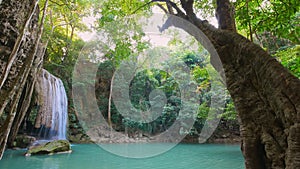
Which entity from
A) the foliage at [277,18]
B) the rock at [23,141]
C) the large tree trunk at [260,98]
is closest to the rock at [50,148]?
the rock at [23,141]

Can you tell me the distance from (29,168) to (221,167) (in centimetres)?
565

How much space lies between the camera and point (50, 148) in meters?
8.95

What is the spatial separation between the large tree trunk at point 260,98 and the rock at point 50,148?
8329mm

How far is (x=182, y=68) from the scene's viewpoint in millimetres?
18672

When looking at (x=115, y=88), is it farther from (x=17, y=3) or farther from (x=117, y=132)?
(x=17, y=3)

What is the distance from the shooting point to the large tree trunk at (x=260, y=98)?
155 cm

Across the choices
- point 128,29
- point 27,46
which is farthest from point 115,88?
point 27,46

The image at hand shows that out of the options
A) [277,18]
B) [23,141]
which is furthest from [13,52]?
[23,141]

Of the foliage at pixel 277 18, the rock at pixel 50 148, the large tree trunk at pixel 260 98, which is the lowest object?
the rock at pixel 50 148

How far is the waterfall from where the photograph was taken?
9.97m

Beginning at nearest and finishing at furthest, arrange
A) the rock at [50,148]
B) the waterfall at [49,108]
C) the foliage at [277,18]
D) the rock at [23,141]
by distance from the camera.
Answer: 1. the foliage at [277,18]
2. the rock at [50,148]
3. the waterfall at [49,108]
4. the rock at [23,141]

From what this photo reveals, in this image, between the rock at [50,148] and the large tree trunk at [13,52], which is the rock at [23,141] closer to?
the rock at [50,148]

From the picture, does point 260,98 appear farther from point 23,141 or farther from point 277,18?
point 23,141

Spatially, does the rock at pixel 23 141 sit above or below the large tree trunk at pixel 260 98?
below
